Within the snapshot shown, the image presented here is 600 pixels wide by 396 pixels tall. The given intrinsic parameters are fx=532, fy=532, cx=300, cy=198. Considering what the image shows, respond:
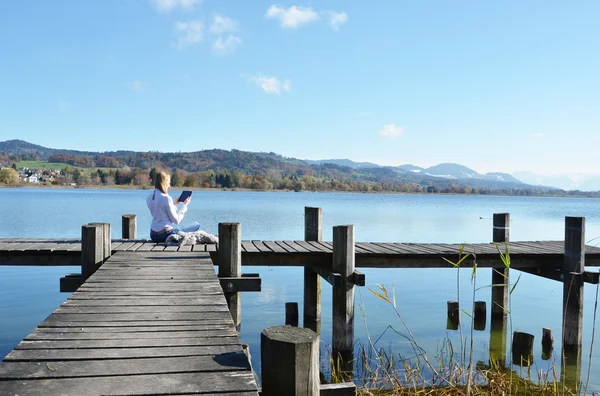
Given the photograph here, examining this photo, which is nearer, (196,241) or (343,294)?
(343,294)

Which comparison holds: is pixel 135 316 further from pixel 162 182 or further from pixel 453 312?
pixel 453 312

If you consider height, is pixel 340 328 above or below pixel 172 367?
below

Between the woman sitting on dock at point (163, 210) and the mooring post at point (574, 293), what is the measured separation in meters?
6.44

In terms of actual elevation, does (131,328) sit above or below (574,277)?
above

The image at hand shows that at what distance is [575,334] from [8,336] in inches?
404

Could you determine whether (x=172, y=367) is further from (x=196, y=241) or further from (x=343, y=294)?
(x=196, y=241)

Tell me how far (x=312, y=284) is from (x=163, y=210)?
3.09 metres

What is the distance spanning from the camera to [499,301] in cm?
1089

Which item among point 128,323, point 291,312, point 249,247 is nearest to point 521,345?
point 291,312

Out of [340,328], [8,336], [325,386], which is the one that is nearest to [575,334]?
[340,328]

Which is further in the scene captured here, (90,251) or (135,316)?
(90,251)

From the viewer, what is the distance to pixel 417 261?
29.6ft

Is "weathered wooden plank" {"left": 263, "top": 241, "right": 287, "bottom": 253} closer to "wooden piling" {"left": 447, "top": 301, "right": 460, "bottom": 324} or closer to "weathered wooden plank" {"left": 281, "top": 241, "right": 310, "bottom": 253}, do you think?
"weathered wooden plank" {"left": 281, "top": 241, "right": 310, "bottom": 253}

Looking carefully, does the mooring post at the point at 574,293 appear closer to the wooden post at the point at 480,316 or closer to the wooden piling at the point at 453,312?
the wooden post at the point at 480,316
